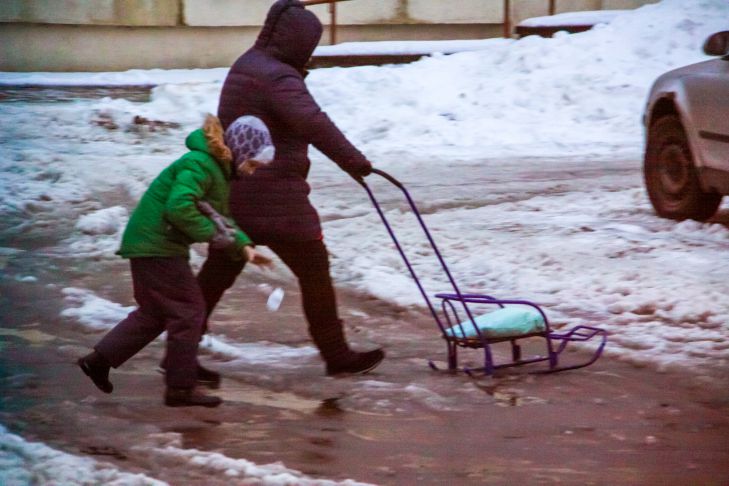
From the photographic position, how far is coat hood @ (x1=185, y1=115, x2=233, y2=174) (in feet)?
16.9

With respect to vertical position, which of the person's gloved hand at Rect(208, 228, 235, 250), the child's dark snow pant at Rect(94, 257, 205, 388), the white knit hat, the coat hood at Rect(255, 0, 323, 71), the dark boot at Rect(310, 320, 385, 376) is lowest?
the dark boot at Rect(310, 320, 385, 376)

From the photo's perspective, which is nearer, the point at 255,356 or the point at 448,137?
the point at 255,356

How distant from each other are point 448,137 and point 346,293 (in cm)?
721

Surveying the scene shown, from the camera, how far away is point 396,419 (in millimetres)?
5258

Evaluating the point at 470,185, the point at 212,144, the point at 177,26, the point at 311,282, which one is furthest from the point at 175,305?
the point at 177,26

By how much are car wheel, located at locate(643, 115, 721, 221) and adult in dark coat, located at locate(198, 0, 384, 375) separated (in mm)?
A: 4502

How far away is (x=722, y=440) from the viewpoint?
4988 millimetres

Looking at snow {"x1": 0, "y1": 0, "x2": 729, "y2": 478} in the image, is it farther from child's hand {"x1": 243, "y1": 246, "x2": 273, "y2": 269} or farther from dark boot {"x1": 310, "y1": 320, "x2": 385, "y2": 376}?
child's hand {"x1": 243, "y1": 246, "x2": 273, "y2": 269}

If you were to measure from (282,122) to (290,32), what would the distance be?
0.37m

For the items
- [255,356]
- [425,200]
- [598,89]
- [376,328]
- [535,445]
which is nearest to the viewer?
[535,445]

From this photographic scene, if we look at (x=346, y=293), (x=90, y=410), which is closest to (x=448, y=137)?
(x=346, y=293)

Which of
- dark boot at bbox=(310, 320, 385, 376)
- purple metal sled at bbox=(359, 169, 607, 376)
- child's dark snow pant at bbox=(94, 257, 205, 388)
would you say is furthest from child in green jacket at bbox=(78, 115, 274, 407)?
purple metal sled at bbox=(359, 169, 607, 376)

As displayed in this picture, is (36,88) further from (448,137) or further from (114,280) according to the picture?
(114,280)

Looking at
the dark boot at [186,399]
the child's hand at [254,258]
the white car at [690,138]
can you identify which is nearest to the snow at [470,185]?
the white car at [690,138]
